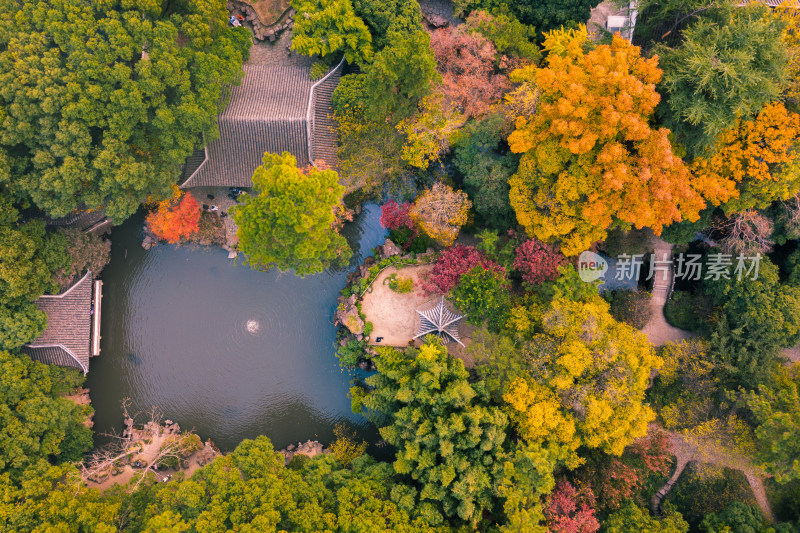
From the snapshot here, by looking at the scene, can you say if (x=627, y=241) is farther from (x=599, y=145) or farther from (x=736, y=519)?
(x=736, y=519)

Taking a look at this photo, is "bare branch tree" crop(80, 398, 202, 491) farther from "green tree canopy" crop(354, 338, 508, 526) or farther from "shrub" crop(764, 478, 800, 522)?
"shrub" crop(764, 478, 800, 522)

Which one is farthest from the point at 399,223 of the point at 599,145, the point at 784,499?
the point at 784,499

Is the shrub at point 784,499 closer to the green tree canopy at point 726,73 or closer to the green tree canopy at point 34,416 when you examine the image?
the green tree canopy at point 726,73

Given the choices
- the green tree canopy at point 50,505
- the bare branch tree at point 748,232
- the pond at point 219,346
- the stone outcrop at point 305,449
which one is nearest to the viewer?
the green tree canopy at point 50,505

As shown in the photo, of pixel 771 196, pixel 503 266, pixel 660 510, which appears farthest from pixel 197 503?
pixel 771 196

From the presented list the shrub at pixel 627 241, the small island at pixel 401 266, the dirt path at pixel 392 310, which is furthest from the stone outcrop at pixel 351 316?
the shrub at pixel 627 241
